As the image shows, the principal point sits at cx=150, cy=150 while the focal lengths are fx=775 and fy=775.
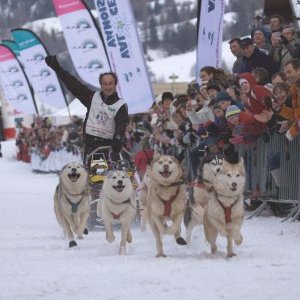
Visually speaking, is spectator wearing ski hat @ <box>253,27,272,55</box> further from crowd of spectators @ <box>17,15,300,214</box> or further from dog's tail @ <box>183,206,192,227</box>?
dog's tail @ <box>183,206,192,227</box>

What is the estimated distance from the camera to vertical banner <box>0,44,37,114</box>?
2753 centimetres

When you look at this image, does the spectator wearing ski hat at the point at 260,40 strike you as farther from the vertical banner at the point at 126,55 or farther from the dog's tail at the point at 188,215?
the vertical banner at the point at 126,55

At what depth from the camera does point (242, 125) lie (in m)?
8.21

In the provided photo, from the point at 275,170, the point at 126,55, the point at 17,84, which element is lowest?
the point at 17,84

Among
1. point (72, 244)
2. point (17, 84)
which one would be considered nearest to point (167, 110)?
point (72, 244)

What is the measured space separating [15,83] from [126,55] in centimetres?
1388

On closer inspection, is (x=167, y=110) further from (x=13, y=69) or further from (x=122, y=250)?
(x=13, y=69)

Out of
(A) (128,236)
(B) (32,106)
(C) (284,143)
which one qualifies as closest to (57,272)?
(A) (128,236)

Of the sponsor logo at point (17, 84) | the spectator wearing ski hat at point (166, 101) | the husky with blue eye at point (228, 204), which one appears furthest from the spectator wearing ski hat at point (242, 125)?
the sponsor logo at point (17, 84)

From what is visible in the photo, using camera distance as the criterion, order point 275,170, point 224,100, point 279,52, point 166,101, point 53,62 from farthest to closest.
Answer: point 166,101 < point 279,52 < point 224,100 < point 275,170 < point 53,62

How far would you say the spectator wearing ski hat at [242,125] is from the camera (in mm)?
8141

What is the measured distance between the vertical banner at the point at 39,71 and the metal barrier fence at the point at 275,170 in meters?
15.0

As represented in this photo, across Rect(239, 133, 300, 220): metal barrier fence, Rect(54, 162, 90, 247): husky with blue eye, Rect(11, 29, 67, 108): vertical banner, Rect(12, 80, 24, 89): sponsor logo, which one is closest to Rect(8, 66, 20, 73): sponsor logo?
Rect(12, 80, 24, 89): sponsor logo

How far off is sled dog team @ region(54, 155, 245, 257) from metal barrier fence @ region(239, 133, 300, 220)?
1201mm
